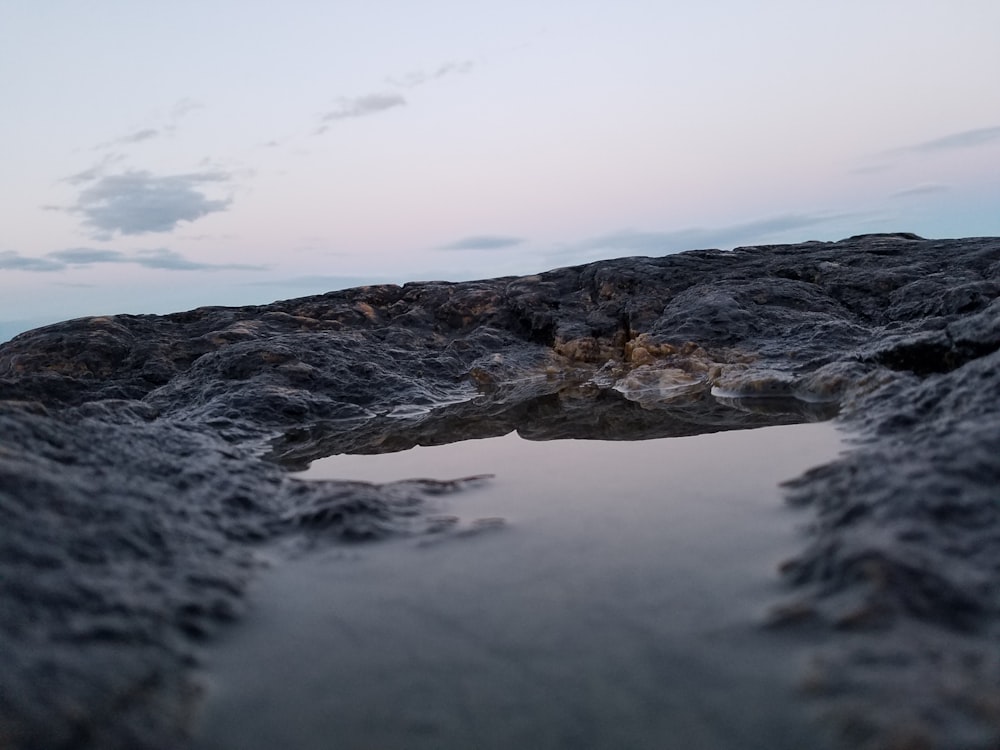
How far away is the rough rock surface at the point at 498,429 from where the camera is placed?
1.48m

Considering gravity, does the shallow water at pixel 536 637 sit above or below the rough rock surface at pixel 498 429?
below

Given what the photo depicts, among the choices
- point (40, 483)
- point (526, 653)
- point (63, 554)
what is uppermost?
point (40, 483)

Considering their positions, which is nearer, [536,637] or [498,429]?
[536,637]

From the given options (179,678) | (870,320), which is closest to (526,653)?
(179,678)

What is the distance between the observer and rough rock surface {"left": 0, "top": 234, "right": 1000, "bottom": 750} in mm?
1476

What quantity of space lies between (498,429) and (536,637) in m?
3.07

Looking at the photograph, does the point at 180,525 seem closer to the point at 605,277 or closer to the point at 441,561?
the point at 441,561

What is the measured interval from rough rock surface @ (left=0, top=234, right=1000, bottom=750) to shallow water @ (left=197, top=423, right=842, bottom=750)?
0.12 metres

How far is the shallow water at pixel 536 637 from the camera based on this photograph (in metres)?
1.38

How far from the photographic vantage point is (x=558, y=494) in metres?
2.98

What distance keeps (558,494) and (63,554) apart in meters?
1.81

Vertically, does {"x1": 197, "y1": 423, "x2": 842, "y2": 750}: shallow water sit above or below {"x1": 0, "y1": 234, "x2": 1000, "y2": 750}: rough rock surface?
below

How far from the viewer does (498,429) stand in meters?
4.75

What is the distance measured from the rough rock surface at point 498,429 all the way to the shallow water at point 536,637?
4.5 inches
